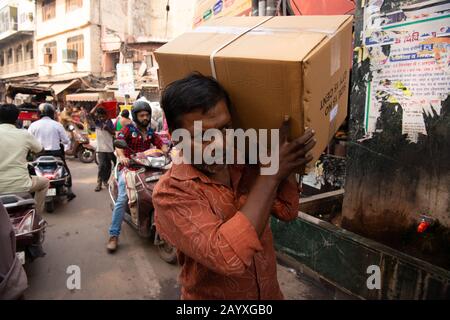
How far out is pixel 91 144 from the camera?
9344mm

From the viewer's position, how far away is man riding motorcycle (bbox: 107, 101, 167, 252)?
4.00 m

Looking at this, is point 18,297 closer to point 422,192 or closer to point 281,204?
point 281,204

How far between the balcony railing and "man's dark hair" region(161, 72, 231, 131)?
28932mm

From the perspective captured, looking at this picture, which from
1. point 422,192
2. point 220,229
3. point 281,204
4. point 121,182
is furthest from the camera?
point 121,182

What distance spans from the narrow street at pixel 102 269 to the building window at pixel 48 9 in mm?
21937

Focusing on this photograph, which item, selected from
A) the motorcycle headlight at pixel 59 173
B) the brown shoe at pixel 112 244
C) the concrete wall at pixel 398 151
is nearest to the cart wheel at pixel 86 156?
the motorcycle headlight at pixel 59 173

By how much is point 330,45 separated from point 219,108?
44 cm

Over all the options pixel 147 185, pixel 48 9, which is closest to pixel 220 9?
pixel 147 185

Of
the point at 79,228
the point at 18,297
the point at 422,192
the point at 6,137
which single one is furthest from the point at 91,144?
the point at 422,192

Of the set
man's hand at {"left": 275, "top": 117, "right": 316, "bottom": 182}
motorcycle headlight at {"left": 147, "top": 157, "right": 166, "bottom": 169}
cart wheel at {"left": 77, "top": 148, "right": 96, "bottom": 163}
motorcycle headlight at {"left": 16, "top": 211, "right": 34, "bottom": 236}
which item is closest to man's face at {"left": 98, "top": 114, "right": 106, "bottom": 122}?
motorcycle headlight at {"left": 147, "top": 157, "right": 166, "bottom": 169}

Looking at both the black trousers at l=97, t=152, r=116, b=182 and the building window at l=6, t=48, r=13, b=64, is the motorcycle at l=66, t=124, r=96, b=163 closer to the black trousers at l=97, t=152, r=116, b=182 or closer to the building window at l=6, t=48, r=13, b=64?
the black trousers at l=97, t=152, r=116, b=182

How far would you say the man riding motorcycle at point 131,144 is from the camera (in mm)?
3998

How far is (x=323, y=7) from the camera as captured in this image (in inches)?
161

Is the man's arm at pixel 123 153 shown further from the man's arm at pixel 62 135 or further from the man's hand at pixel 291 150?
the man's hand at pixel 291 150
